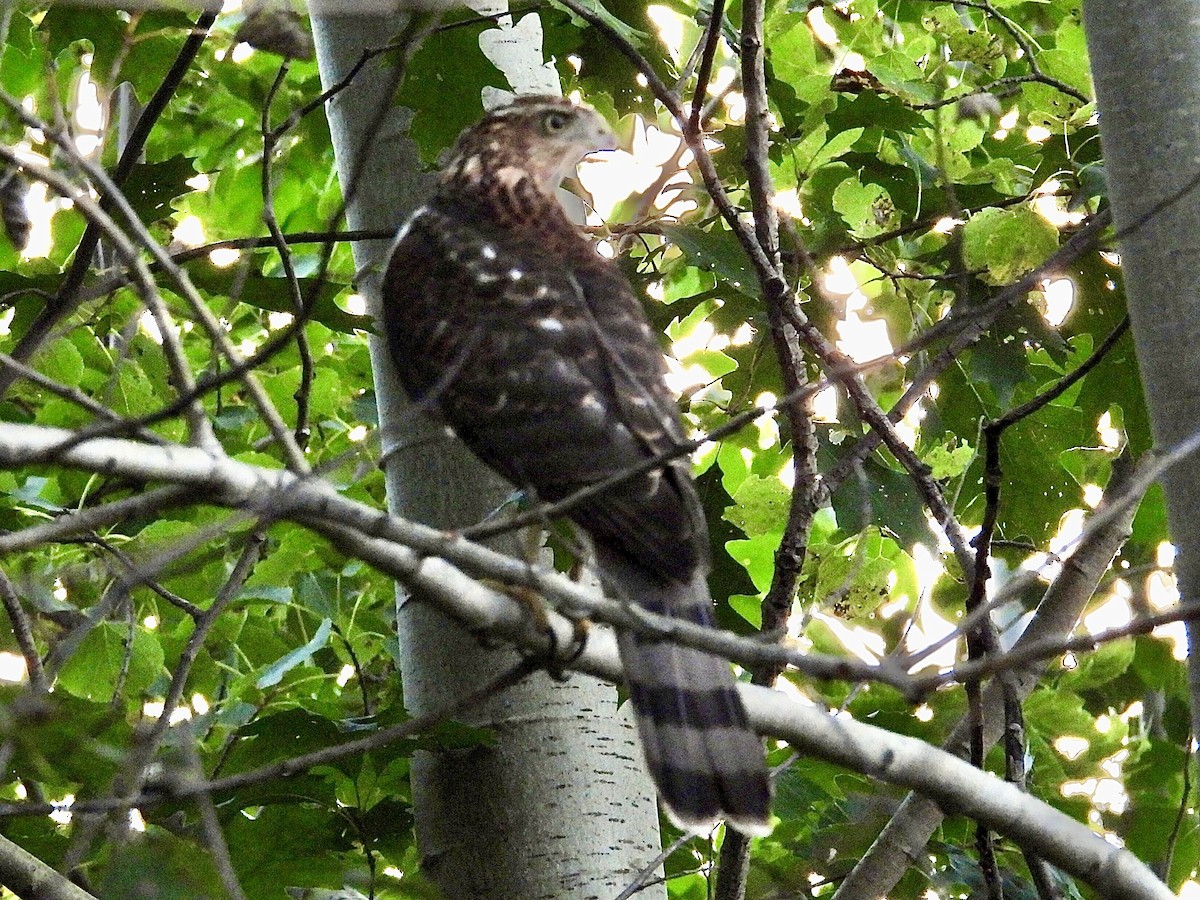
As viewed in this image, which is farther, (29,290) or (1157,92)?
(29,290)

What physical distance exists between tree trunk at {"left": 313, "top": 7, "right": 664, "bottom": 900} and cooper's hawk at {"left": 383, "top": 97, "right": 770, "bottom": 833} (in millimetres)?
200

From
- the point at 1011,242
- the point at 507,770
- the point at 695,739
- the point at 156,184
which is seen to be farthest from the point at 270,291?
the point at 1011,242

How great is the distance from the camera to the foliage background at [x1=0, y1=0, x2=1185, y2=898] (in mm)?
2859

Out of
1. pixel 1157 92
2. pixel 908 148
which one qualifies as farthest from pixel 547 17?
pixel 1157 92

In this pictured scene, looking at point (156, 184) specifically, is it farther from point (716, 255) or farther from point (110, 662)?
point (716, 255)

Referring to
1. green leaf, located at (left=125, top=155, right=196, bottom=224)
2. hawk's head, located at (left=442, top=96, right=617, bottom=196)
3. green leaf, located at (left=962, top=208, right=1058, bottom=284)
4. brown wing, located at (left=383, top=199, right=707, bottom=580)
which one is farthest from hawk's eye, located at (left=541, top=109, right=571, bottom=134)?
green leaf, located at (left=962, top=208, right=1058, bottom=284)

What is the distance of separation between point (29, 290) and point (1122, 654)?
8.17ft

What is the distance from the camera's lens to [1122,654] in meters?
3.47

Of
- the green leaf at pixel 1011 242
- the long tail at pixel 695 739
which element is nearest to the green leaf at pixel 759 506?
the green leaf at pixel 1011 242

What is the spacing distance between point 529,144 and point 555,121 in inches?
3.3

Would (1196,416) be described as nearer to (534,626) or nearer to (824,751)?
(824,751)

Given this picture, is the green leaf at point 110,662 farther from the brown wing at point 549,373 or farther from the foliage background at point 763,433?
the brown wing at point 549,373

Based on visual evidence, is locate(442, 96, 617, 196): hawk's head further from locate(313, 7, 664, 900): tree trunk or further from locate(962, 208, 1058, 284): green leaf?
locate(962, 208, 1058, 284): green leaf

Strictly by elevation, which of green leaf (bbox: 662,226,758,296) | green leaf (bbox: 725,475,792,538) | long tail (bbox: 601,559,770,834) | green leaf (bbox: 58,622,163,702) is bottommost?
long tail (bbox: 601,559,770,834)
